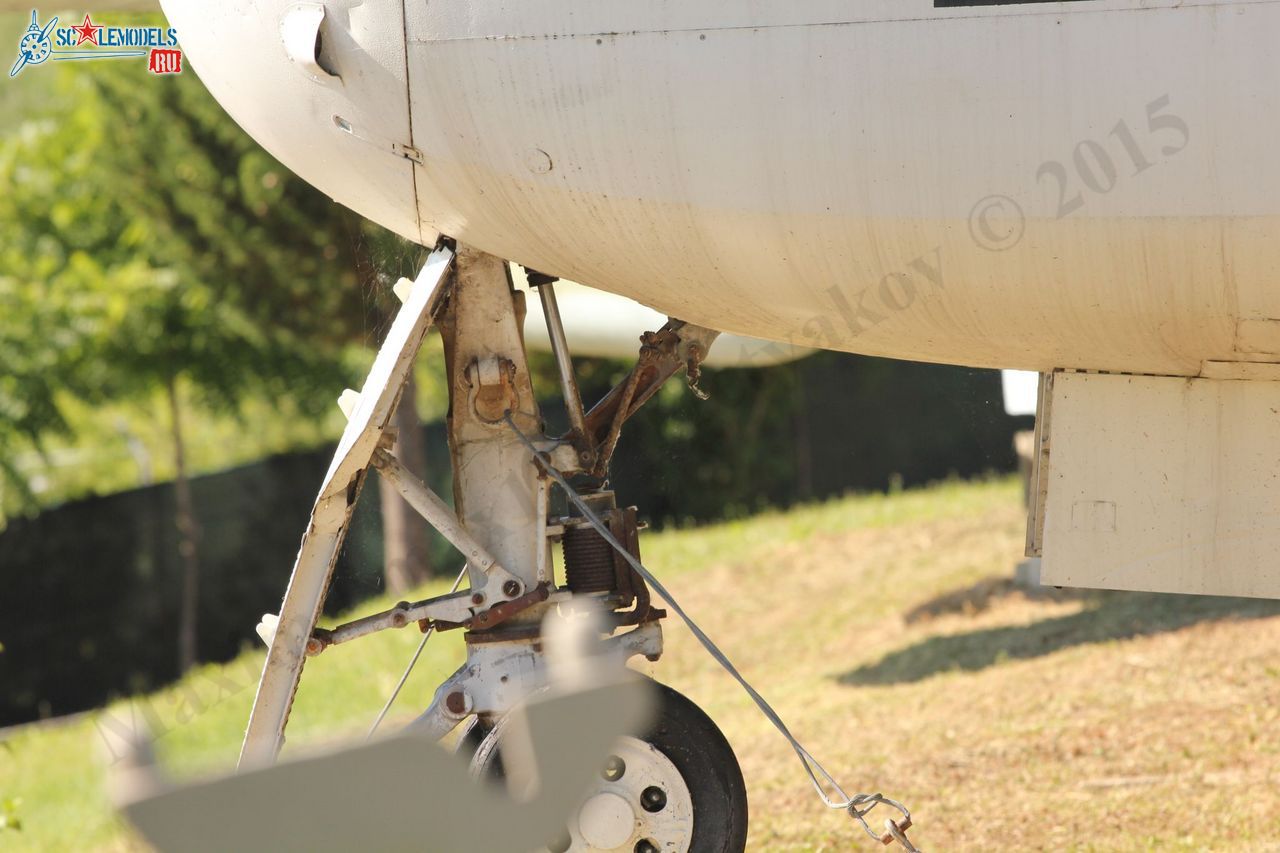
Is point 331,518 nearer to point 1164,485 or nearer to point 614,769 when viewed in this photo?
point 614,769

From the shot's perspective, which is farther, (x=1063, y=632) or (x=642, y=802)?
(x=1063, y=632)

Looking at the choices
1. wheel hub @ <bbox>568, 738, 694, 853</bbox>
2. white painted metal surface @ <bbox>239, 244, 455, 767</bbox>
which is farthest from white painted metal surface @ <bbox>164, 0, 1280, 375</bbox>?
wheel hub @ <bbox>568, 738, 694, 853</bbox>

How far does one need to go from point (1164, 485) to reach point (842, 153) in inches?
49.2

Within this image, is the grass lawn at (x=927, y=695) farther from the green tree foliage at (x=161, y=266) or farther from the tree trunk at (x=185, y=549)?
the green tree foliage at (x=161, y=266)

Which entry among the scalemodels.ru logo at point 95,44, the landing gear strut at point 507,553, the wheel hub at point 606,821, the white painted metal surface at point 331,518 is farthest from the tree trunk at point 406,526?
the wheel hub at point 606,821

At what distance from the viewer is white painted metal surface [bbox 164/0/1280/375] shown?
336cm

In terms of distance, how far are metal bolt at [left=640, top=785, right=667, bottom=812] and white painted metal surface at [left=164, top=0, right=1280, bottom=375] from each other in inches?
49.9

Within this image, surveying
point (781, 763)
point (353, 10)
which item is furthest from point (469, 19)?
point (781, 763)

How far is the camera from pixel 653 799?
411 cm

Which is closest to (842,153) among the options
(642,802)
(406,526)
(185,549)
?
(642,802)

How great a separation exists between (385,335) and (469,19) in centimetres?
114

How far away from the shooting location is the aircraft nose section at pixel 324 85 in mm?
3850

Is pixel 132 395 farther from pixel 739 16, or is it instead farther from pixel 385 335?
pixel 739 16

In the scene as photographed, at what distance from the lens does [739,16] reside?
355 cm
